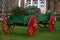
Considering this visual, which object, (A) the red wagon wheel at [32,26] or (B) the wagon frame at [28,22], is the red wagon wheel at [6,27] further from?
(A) the red wagon wheel at [32,26]

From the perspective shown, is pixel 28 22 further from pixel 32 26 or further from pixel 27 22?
pixel 32 26

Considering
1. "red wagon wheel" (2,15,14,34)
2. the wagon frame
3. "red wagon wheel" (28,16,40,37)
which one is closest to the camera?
"red wagon wheel" (28,16,40,37)

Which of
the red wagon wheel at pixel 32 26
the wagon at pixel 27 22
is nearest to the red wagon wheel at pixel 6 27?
the wagon at pixel 27 22

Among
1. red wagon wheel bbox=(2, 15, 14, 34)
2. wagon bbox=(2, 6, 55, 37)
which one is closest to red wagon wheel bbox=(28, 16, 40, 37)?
wagon bbox=(2, 6, 55, 37)

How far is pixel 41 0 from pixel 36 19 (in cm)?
1914

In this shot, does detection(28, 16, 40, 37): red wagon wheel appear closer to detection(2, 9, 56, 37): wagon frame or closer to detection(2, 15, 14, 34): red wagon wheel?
detection(2, 9, 56, 37): wagon frame

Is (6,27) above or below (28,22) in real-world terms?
below

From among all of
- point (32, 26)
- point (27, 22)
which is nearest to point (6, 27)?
point (27, 22)

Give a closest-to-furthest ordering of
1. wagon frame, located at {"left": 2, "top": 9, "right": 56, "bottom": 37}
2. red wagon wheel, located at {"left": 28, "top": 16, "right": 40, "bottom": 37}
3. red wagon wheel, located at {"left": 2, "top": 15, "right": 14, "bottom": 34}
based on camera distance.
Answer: red wagon wheel, located at {"left": 28, "top": 16, "right": 40, "bottom": 37} < wagon frame, located at {"left": 2, "top": 9, "right": 56, "bottom": 37} < red wagon wheel, located at {"left": 2, "top": 15, "right": 14, "bottom": 34}

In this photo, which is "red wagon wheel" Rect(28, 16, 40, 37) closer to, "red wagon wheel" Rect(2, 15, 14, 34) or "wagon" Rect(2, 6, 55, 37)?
"wagon" Rect(2, 6, 55, 37)

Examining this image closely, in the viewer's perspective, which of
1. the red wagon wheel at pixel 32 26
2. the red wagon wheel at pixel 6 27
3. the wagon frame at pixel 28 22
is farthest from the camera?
the red wagon wheel at pixel 6 27

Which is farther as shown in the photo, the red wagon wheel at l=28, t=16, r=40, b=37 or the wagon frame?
the wagon frame

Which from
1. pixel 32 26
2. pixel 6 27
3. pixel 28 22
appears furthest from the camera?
pixel 6 27

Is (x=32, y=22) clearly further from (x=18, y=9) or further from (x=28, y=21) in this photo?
(x=18, y=9)
